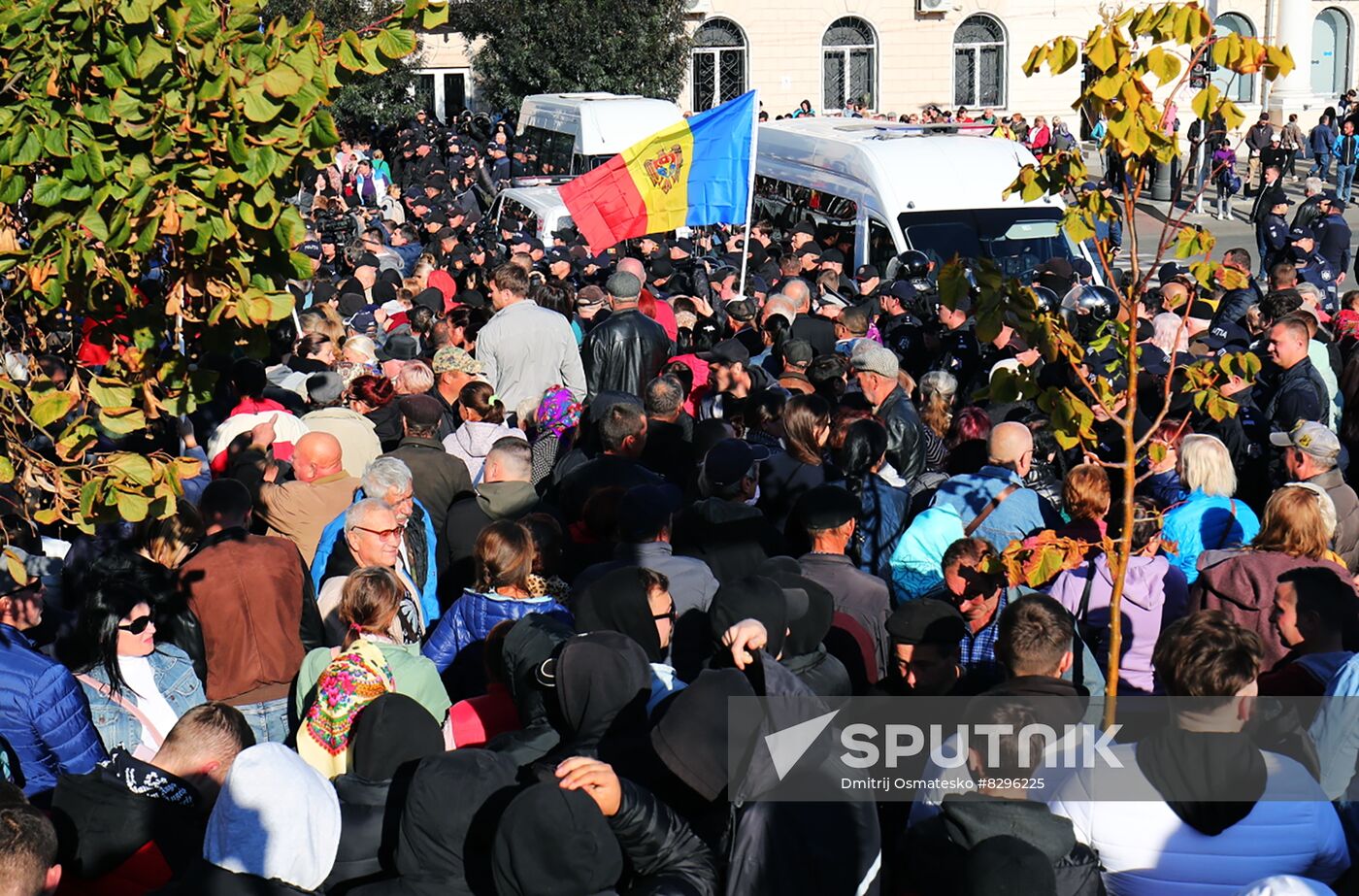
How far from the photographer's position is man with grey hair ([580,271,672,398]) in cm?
A: 930

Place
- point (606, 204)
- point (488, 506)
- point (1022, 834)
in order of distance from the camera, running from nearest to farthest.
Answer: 1. point (1022, 834)
2. point (488, 506)
3. point (606, 204)

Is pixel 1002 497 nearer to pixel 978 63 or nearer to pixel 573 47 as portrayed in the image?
pixel 573 47

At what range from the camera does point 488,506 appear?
668 centimetres

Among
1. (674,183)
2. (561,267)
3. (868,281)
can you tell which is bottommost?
(868,281)

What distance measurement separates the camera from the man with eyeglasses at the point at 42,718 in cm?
455

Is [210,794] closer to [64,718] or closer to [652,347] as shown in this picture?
[64,718]

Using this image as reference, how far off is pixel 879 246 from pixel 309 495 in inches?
340

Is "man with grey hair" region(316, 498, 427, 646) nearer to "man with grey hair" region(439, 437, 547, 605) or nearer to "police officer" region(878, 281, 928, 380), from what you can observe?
"man with grey hair" region(439, 437, 547, 605)

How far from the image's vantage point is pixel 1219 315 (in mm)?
10523

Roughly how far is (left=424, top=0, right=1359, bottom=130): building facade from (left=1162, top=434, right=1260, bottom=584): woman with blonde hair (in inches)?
1390

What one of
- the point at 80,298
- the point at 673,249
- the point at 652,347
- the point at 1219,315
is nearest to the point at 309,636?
the point at 80,298

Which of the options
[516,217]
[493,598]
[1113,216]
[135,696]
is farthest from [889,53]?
[135,696]

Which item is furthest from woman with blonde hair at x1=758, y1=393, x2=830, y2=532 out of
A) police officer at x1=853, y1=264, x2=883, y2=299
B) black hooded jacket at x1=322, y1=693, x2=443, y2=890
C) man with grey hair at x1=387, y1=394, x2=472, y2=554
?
police officer at x1=853, y1=264, x2=883, y2=299

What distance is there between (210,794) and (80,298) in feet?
4.78
